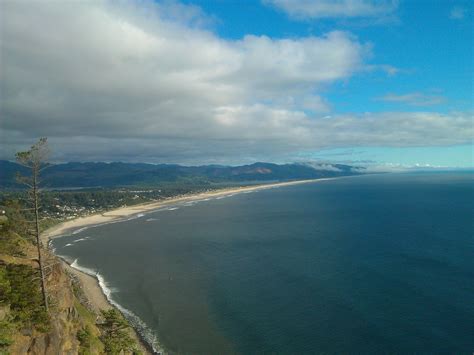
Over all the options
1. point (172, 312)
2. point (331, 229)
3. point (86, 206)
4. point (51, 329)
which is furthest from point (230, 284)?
point (86, 206)

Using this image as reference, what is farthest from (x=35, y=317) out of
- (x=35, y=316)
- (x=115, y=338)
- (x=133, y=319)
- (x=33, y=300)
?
(x=133, y=319)

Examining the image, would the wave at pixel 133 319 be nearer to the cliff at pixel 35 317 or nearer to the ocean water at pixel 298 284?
the ocean water at pixel 298 284

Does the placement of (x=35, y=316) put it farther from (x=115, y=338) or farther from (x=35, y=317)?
(x=115, y=338)

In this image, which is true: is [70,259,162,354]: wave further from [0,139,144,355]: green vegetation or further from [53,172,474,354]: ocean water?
[0,139,144,355]: green vegetation

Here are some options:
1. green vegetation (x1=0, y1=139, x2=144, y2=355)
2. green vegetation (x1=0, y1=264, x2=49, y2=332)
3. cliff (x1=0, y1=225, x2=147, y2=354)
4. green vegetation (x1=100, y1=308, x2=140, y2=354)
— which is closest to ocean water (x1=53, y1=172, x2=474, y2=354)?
green vegetation (x1=100, y1=308, x2=140, y2=354)

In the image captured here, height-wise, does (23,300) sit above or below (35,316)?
above

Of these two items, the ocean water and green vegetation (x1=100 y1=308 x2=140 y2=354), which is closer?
green vegetation (x1=100 y1=308 x2=140 y2=354)

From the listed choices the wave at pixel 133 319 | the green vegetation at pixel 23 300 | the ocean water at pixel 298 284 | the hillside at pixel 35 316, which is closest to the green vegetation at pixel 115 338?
the hillside at pixel 35 316

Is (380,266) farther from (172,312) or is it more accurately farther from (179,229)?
(179,229)

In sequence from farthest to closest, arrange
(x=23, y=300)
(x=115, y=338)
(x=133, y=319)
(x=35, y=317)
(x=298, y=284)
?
(x=298, y=284) < (x=133, y=319) < (x=115, y=338) < (x=23, y=300) < (x=35, y=317)
